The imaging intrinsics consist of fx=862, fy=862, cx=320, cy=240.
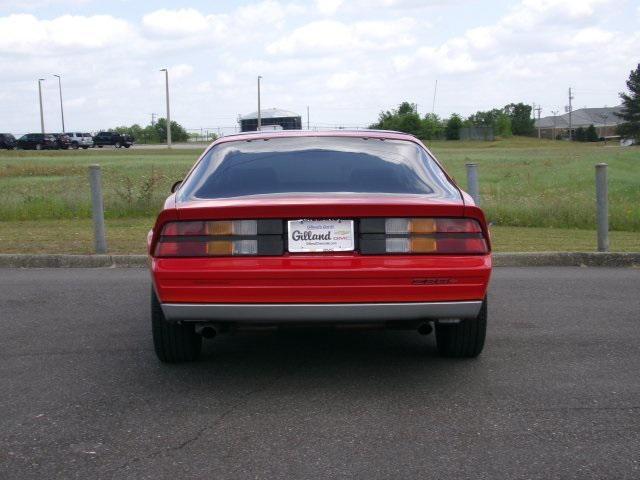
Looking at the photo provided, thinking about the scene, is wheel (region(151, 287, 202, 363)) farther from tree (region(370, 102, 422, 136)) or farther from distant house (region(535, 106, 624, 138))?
distant house (region(535, 106, 624, 138))

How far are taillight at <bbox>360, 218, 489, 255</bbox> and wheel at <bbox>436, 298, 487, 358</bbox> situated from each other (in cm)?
65

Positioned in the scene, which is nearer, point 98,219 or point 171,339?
point 171,339

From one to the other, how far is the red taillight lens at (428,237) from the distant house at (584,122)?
132 metres

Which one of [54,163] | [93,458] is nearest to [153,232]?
[93,458]

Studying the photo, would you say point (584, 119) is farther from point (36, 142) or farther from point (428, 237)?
point (428, 237)

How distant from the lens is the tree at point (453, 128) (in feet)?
303

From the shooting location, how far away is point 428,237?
4.42m

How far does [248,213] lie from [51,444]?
145 cm

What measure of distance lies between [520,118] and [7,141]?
82.1m

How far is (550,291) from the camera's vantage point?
307 inches

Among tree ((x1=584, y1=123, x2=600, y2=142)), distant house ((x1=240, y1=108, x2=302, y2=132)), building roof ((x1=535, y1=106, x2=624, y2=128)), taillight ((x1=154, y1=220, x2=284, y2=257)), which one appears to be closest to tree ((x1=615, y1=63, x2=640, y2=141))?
tree ((x1=584, y1=123, x2=600, y2=142))

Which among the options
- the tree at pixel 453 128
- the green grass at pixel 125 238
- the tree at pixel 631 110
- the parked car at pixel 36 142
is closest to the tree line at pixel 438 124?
the tree at pixel 453 128

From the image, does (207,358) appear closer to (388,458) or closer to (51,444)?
(51,444)

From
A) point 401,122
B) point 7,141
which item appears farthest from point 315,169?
point 401,122
